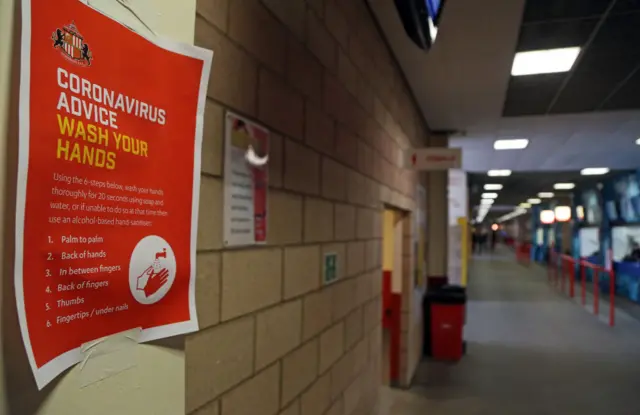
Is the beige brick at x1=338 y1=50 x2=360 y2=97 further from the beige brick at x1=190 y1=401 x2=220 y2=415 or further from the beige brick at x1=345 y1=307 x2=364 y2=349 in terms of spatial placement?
the beige brick at x1=190 y1=401 x2=220 y2=415

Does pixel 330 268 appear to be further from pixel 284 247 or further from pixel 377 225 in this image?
pixel 377 225

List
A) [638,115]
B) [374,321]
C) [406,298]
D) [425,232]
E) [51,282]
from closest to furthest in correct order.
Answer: [51,282] < [374,321] < [406,298] < [638,115] < [425,232]

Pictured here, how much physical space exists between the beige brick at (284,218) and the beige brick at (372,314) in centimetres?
123

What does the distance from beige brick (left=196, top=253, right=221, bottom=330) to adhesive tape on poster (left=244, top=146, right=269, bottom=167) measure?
12.3 inches

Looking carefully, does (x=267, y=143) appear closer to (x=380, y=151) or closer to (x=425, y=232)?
(x=380, y=151)

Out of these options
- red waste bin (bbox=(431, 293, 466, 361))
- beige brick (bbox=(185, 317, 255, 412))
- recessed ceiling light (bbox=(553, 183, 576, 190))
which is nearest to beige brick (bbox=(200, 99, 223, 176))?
beige brick (bbox=(185, 317, 255, 412))

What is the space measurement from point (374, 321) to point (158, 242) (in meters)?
2.30

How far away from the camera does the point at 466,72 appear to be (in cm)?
398

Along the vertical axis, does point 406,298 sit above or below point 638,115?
below

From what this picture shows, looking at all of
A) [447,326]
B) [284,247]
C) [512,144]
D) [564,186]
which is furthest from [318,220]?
[564,186]

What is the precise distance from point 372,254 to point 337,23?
1.39 m

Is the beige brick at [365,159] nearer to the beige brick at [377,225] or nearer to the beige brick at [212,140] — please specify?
the beige brick at [377,225]

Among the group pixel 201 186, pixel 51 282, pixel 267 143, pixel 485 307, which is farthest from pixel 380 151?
pixel 485 307

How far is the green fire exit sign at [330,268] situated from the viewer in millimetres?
→ 2055
